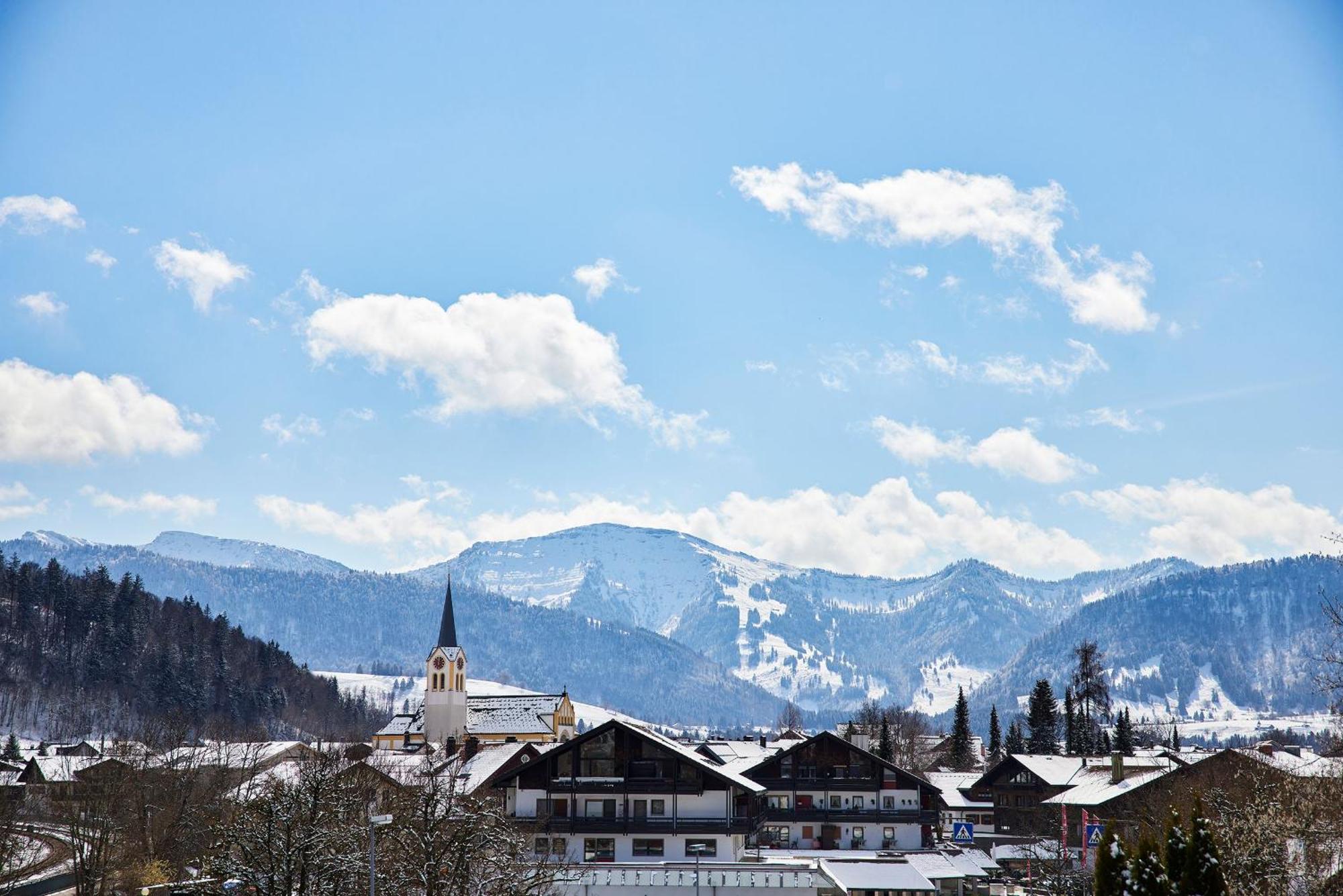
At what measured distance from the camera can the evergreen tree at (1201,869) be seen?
1244 inches

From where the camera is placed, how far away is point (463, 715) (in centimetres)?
17625

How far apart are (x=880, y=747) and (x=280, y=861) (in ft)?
341

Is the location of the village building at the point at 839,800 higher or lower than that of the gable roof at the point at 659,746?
lower

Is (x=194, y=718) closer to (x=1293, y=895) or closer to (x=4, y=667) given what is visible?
(x=4, y=667)

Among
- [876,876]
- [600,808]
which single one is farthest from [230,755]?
[876,876]

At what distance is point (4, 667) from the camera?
643ft

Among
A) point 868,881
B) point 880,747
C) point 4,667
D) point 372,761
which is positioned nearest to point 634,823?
point 868,881

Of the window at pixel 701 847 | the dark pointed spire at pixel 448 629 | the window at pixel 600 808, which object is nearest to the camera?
the window at pixel 701 847

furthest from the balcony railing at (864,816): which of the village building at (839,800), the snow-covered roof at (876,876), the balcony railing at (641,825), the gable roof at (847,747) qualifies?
the balcony railing at (641,825)


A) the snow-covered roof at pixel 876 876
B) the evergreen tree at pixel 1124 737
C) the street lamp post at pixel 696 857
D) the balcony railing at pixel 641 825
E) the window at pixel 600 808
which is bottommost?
the snow-covered roof at pixel 876 876

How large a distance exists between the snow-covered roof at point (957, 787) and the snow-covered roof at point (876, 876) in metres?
36.0

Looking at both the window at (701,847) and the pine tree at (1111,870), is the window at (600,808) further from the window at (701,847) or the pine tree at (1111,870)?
the pine tree at (1111,870)

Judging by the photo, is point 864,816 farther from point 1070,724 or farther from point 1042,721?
point 1042,721

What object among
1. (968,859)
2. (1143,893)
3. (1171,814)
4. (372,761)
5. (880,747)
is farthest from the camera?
(880,747)
